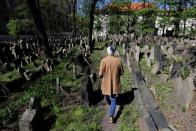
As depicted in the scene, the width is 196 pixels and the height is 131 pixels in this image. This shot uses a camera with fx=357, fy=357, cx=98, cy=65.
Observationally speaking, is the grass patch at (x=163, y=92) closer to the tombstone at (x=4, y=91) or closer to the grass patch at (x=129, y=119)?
the grass patch at (x=129, y=119)

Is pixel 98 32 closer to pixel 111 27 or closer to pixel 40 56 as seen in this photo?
pixel 111 27

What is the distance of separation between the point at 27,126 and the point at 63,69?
893 cm

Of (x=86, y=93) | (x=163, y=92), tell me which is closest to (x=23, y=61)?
(x=86, y=93)

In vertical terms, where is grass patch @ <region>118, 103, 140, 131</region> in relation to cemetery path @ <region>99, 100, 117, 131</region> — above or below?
above

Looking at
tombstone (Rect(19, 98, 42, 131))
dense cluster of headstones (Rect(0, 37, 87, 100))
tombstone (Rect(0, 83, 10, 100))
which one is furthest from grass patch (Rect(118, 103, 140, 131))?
dense cluster of headstones (Rect(0, 37, 87, 100))

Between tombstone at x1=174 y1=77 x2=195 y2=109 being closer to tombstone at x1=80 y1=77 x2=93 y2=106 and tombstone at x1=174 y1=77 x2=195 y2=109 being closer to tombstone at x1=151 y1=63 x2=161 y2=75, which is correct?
tombstone at x1=80 y1=77 x2=93 y2=106

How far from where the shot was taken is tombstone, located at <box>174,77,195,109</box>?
9.02 m

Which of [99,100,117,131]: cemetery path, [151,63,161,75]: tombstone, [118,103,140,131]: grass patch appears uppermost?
[151,63,161,75]: tombstone

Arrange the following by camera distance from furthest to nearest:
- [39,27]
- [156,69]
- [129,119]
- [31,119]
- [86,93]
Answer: [39,27]
[156,69]
[86,93]
[129,119]
[31,119]

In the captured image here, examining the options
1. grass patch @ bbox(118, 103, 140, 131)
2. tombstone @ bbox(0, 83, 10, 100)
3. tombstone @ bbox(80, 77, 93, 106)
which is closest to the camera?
grass patch @ bbox(118, 103, 140, 131)

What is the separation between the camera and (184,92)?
9.38 meters

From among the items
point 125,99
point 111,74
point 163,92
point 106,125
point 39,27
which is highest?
point 39,27

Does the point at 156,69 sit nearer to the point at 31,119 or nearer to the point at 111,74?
the point at 111,74

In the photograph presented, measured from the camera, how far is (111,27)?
196 feet
